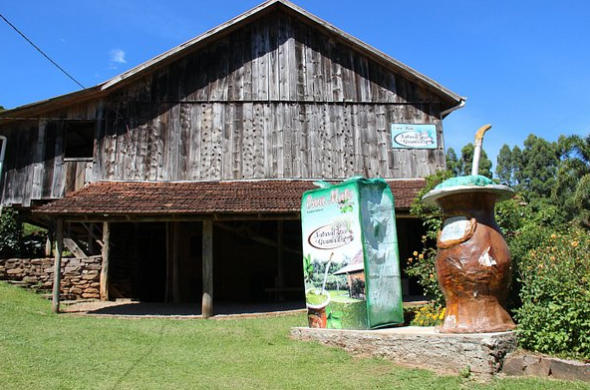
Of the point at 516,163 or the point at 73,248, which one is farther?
the point at 516,163

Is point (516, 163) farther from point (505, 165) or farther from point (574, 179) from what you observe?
point (574, 179)

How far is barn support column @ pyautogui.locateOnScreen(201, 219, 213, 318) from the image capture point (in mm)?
11766

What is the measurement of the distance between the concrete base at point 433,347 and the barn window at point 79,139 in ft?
41.2

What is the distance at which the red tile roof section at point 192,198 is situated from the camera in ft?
38.8

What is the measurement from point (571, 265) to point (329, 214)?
Result: 3667mm

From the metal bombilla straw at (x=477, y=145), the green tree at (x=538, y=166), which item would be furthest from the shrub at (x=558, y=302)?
the green tree at (x=538, y=166)

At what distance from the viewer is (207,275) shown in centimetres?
1203

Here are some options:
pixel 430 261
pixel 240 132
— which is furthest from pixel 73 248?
pixel 430 261

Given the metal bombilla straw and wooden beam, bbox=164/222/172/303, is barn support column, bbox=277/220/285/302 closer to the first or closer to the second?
wooden beam, bbox=164/222/172/303

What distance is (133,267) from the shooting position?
17469mm

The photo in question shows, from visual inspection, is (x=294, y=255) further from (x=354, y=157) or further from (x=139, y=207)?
(x=139, y=207)

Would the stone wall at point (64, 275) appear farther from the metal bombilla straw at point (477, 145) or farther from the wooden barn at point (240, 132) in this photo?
the metal bombilla straw at point (477, 145)

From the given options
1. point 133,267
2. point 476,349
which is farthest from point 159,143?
point 476,349

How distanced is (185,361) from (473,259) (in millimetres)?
4223
